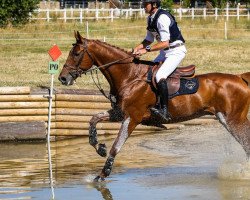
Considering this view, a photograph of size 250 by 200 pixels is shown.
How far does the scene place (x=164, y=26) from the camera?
13352 millimetres

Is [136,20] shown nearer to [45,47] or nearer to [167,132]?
[45,47]

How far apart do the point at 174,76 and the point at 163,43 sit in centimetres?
75

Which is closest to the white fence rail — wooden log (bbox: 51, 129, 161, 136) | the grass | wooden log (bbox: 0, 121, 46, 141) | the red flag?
the grass

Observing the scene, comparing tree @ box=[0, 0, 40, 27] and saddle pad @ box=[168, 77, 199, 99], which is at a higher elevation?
saddle pad @ box=[168, 77, 199, 99]

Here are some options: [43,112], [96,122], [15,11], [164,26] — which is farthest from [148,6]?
[15,11]

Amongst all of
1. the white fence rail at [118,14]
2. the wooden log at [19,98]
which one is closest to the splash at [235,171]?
the wooden log at [19,98]

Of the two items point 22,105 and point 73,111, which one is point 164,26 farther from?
point 22,105

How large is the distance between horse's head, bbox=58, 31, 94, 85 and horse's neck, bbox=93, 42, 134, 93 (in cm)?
17

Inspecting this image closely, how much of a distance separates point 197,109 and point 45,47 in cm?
2181

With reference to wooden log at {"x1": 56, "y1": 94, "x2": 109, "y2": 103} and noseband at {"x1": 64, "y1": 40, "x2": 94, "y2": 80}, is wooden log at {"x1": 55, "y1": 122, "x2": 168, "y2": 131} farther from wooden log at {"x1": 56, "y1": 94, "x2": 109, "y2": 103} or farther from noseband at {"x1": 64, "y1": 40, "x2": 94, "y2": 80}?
noseband at {"x1": 64, "y1": 40, "x2": 94, "y2": 80}

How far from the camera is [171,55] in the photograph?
13.8m

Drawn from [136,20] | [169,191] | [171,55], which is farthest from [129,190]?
[136,20]

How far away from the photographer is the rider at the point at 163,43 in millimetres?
13375

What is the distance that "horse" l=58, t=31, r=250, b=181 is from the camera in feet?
44.1
